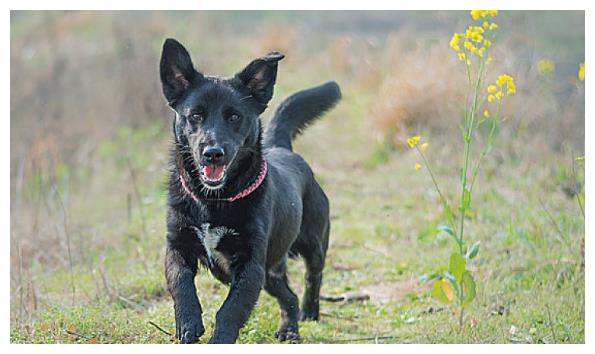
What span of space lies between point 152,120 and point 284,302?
7813 mm

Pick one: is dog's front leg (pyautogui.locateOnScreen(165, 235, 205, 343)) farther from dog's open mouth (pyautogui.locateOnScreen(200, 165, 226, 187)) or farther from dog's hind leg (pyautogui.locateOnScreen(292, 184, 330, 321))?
dog's hind leg (pyautogui.locateOnScreen(292, 184, 330, 321))

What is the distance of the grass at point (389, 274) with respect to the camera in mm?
5770

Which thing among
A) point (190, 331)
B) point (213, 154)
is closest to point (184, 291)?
point (190, 331)

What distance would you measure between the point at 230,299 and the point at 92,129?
9.12 metres

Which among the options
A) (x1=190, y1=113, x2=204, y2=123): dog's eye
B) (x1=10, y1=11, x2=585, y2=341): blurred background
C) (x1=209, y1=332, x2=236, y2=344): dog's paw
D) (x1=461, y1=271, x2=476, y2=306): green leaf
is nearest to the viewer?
(x1=209, y1=332, x2=236, y2=344): dog's paw

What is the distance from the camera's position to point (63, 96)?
14016 millimetres

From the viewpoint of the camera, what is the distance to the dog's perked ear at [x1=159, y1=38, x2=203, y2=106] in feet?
16.9

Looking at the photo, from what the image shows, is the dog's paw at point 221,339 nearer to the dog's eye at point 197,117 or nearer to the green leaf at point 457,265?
the dog's eye at point 197,117

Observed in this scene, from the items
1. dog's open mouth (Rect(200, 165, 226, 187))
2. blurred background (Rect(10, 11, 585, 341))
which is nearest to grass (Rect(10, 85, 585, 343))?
blurred background (Rect(10, 11, 585, 341))

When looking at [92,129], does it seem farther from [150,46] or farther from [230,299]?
[230,299]

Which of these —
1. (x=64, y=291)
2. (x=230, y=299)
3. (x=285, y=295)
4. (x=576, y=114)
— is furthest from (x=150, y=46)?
(x=230, y=299)

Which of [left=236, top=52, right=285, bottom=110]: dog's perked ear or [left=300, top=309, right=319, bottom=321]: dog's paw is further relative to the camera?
[left=300, top=309, right=319, bottom=321]: dog's paw

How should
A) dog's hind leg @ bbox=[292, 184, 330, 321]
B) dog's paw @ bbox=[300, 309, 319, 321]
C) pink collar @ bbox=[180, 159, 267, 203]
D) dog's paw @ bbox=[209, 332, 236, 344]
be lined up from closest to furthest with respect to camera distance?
dog's paw @ bbox=[209, 332, 236, 344] → pink collar @ bbox=[180, 159, 267, 203] → dog's hind leg @ bbox=[292, 184, 330, 321] → dog's paw @ bbox=[300, 309, 319, 321]

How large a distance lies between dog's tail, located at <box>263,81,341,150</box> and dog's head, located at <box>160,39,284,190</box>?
1153mm
